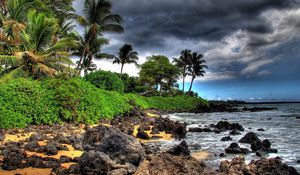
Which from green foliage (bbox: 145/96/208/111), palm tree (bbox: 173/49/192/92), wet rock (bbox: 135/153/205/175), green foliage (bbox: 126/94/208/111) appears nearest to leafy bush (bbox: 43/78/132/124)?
wet rock (bbox: 135/153/205/175)

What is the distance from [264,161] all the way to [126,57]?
51.4 m

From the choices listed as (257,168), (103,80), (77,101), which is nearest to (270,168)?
(257,168)

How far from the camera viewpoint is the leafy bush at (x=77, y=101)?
18.4m

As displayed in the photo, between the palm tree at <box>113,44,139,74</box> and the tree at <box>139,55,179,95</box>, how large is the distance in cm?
269

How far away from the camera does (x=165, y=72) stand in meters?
61.2

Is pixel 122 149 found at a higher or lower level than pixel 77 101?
lower

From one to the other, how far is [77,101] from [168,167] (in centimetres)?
1324

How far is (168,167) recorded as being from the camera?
22.4ft

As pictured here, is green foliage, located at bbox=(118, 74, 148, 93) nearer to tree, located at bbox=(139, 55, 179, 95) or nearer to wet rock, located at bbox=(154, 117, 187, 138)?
tree, located at bbox=(139, 55, 179, 95)

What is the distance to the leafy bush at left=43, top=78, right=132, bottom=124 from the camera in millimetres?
18408

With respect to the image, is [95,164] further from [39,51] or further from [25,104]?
[39,51]

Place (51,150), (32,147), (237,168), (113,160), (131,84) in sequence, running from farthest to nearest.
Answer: (131,84) < (32,147) < (51,150) < (113,160) < (237,168)

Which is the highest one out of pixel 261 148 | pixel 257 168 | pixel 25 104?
pixel 25 104

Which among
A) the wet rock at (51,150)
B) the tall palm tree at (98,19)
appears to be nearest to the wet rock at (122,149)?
the wet rock at (51,150)
